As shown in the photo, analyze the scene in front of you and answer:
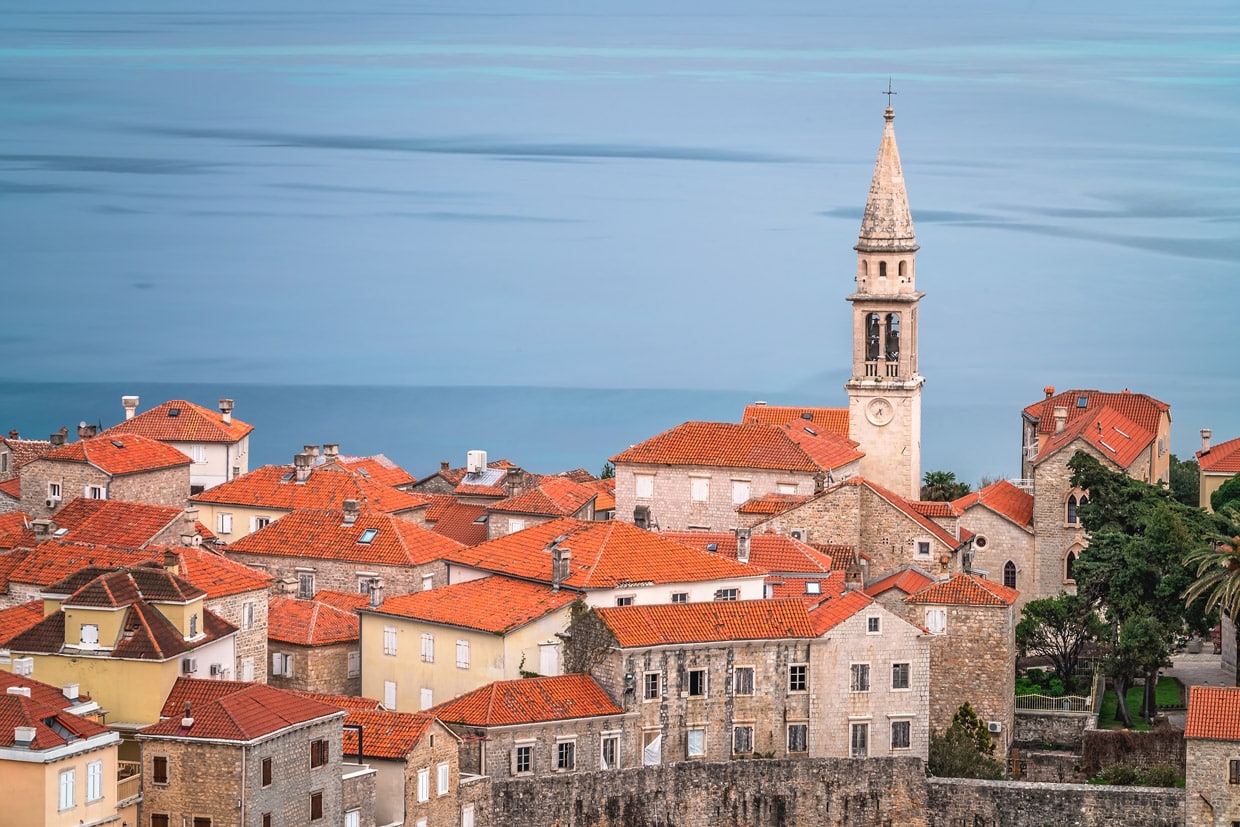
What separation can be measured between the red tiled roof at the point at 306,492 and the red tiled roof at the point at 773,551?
14022mm

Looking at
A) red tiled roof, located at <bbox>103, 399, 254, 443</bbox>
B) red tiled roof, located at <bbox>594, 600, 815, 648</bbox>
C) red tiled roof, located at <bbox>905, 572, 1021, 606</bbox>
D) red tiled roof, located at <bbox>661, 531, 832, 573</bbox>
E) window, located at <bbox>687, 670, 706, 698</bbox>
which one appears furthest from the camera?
red tiled roof, located at <bbox>103, 399, 254, 443</bbox>

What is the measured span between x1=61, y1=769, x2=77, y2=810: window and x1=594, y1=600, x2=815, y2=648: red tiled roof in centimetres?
1970

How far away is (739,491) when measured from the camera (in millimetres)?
116375

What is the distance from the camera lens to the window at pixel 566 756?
94.8 m

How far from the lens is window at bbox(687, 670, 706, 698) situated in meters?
97.6

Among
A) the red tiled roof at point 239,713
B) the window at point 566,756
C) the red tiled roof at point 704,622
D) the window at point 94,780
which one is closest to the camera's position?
the window at point 94,780

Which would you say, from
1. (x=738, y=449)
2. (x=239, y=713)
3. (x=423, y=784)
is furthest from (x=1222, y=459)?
(x=239, y=713)

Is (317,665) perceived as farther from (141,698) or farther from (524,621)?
(141,698)

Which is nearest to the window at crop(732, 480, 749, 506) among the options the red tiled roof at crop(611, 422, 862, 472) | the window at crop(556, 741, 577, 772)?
the red tiled roof at crop(611, 422, 862, 472)

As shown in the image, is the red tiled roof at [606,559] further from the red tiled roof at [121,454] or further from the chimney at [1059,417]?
the chimney at [1059,417]

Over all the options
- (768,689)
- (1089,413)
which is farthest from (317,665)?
(1089,413)

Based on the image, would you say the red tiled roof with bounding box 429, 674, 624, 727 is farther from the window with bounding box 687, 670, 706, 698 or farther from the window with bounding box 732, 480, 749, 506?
the window with bounding box 732, 480, 749, 506

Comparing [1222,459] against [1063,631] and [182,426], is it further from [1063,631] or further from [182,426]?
[182,426]

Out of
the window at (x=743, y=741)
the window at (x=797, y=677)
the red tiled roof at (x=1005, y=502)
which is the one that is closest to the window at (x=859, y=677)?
the window at (x=797, y=677)
